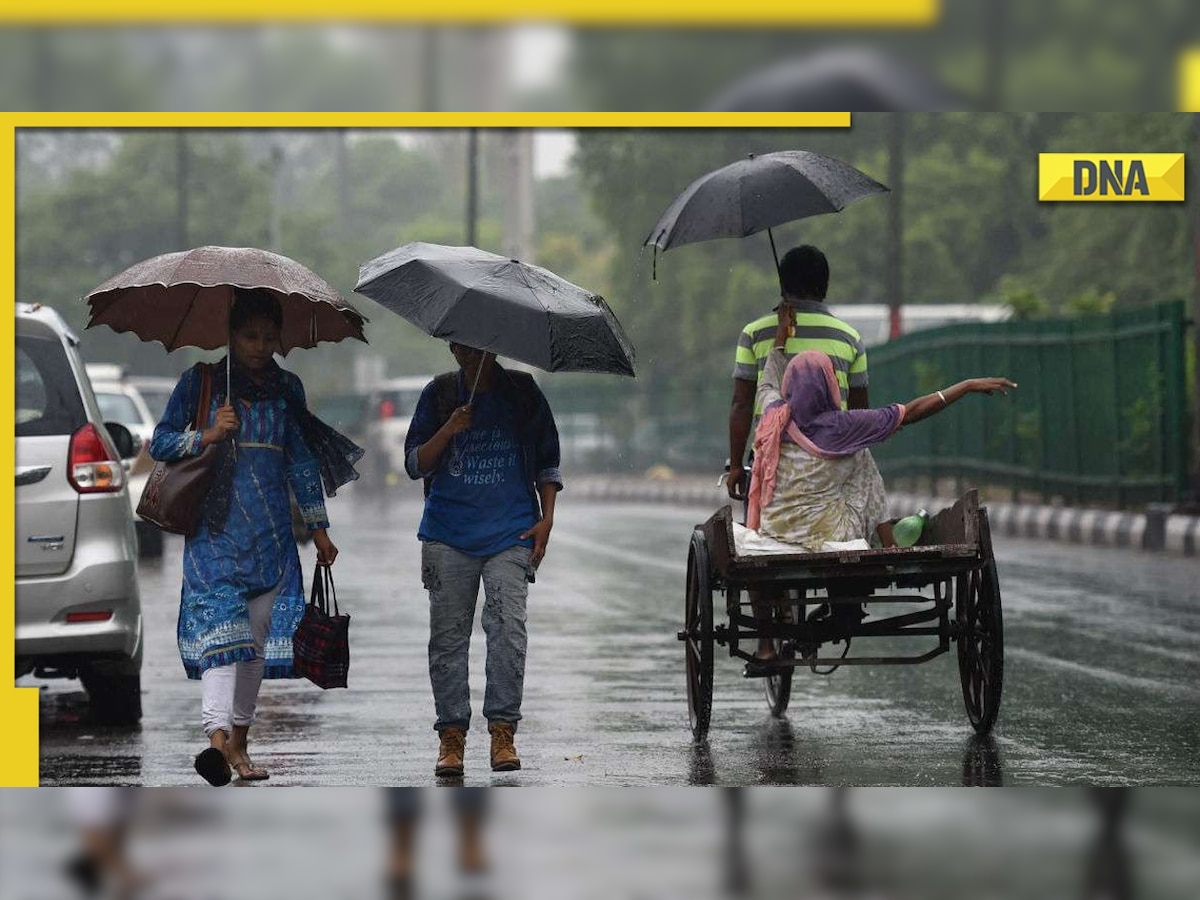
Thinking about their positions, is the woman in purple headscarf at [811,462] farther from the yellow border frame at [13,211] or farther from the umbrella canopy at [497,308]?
the yellow border frame at [13,211]

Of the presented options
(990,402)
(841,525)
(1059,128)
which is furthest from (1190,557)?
(1059,128)

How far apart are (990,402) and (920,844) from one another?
22.0 metres

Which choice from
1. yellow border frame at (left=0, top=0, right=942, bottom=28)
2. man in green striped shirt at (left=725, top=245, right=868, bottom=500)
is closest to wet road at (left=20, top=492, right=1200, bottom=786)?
man in green striped shirt at (left=725, top=245, right=868, bottom=500)

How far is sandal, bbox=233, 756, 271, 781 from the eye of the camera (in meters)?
7.75

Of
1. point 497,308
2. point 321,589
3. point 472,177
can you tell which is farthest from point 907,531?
point 472,177

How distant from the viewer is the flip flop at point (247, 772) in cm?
775

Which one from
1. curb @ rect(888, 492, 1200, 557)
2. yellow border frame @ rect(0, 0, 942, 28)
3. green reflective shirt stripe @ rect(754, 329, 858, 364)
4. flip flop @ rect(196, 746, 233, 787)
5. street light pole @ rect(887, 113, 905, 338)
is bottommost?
flip flop @ rect(196, 746, 233, 787)

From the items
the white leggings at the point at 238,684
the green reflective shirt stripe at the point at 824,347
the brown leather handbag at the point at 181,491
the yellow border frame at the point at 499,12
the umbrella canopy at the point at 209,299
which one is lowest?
the white leggings at the point at 238,684

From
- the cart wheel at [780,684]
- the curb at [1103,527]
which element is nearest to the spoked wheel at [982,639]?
the cart wheel at [780,684]

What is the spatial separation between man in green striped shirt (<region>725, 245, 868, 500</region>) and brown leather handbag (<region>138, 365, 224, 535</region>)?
2189mm

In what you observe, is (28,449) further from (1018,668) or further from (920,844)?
(1018,668)

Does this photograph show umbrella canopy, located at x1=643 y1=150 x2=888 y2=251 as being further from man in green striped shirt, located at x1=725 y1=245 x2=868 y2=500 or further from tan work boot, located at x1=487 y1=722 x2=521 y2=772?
tan work boot, located at x1=487 y1=722 x2=521 y2=772

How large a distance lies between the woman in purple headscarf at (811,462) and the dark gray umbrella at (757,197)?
544 mm

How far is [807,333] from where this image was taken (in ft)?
28.7
